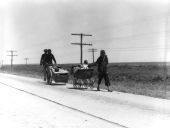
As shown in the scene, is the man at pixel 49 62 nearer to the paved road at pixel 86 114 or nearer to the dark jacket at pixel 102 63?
the dark jacket at pixel 102 63

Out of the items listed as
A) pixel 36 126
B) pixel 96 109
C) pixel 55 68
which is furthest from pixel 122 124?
pixel 55 68

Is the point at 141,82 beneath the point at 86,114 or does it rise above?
beneath

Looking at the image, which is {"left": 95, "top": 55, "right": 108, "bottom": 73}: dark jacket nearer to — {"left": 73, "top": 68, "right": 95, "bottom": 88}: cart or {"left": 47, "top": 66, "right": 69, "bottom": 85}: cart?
{"left": 73, "top": 68, "right": 95, "bottom": 88}: cart

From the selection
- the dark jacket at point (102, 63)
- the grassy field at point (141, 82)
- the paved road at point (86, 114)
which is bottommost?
the grassy field at point (141, 82)

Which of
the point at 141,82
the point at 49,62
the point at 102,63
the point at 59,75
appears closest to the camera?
the point at 102,63

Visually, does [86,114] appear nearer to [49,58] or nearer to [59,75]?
[59,75]

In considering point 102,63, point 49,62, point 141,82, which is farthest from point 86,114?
point 141,82

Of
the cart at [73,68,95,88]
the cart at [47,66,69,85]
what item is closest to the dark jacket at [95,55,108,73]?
the cart at [73,68,95,88]

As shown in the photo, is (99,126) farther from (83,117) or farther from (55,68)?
(55,68)

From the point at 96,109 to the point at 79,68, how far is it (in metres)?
7.89

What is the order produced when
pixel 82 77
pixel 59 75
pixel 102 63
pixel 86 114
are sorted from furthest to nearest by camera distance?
pixel 59 75 < pixel 82 77 < pixel 102 63 < pixel 86 114

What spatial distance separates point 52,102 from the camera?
12.3m

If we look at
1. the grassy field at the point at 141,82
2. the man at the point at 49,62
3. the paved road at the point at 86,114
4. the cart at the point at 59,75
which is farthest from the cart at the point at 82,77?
the paved road at the point at 86,114

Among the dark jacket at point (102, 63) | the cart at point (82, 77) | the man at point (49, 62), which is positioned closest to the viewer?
the dark jacket at point (102, 63)
